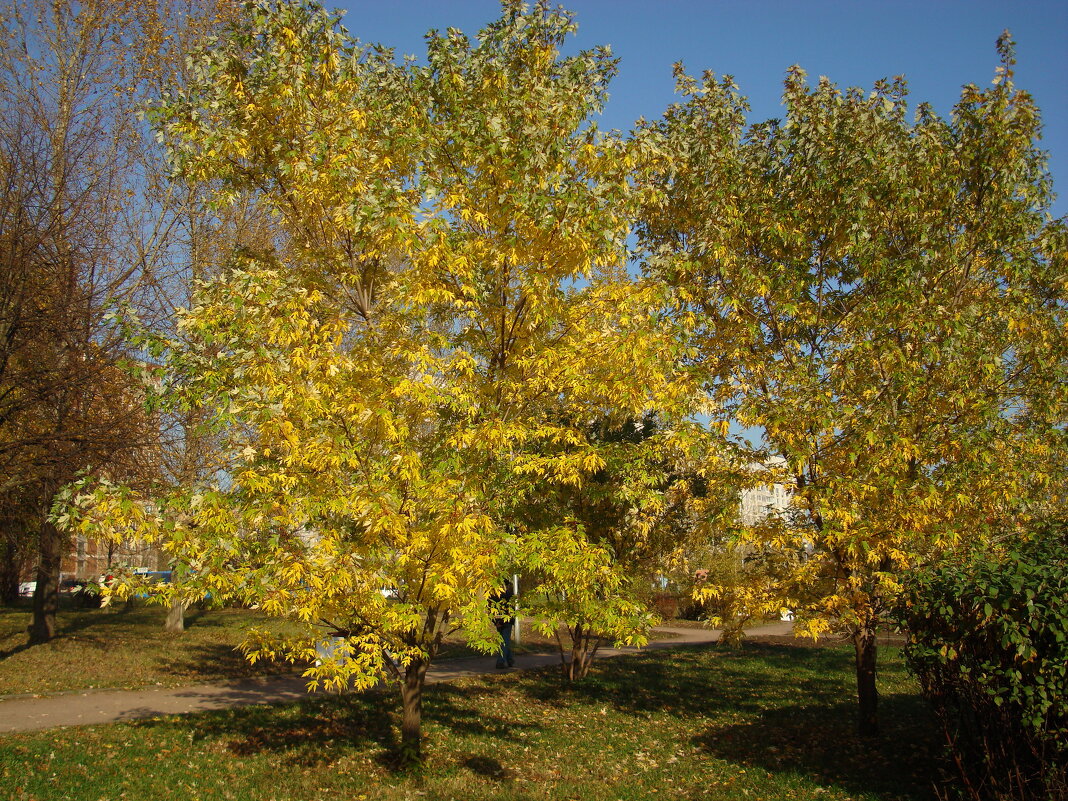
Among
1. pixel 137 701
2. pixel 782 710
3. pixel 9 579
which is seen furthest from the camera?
pixel 9 579

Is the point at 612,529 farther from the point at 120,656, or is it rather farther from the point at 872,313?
the point at 120,656

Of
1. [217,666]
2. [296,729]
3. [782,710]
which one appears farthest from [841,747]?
[217,666]

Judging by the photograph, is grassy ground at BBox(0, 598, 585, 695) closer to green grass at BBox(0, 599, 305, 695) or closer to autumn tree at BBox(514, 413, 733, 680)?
green grass at BBox(0, 599, 305, 695)

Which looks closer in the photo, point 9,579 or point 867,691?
point 867,691

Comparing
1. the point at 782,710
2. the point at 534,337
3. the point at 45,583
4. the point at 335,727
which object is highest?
the point at 534,337

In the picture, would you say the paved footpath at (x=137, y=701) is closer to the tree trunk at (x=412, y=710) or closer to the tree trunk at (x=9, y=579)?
the tree trunk at (x=412, y=710)

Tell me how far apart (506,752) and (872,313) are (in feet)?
22.5

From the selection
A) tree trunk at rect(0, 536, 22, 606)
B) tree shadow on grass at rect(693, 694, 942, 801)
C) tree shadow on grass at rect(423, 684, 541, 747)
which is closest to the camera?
tree shadow on grass at rect(693, 694, 942, 801)

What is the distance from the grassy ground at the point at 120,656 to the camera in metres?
11.4

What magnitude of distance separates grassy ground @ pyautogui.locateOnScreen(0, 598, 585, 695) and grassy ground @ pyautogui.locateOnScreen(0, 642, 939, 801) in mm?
1968

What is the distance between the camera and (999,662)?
16.6 ft

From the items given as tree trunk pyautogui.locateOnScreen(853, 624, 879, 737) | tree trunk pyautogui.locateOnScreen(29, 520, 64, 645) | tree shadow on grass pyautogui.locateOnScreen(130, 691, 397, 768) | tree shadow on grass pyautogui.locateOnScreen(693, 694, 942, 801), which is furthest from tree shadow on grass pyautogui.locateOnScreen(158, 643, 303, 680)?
tree trunk pyautogui.locateOnScreen(853, 624, 879, 737)

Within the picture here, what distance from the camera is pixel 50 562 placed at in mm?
14453

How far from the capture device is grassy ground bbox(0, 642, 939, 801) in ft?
22.8
